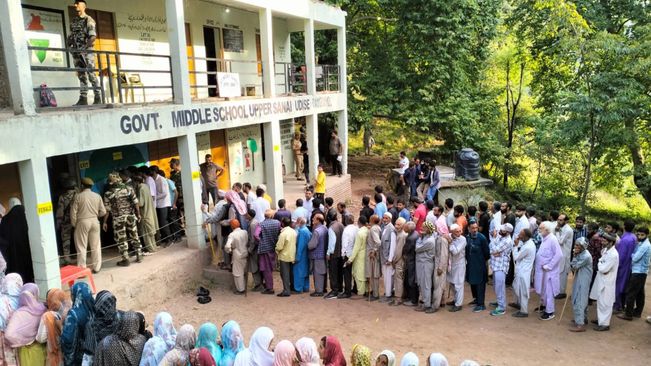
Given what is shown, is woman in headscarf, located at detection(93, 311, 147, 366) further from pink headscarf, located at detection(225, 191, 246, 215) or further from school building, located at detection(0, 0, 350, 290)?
pink headscarf, located at detection(225, 191, 246, 215)

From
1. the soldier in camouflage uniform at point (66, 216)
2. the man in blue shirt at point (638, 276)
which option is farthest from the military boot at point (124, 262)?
the man in blue shirt at point (638, 276)

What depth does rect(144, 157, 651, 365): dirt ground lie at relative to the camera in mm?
6844

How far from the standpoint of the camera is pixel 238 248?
900cm

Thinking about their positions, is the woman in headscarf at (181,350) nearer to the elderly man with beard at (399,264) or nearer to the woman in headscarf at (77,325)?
the woman in headscarf at (77,325)

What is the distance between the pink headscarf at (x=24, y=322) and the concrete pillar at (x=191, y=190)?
14.9 feet

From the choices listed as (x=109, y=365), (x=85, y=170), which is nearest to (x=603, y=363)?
(x=109, y=365)

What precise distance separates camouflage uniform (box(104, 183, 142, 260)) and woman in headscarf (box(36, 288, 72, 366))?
325 centimetres

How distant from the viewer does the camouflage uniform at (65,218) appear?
327 inches

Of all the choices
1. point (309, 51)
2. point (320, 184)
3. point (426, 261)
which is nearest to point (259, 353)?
point (426, 261)

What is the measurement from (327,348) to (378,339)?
2784 millimetres

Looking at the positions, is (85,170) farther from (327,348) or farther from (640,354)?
(640,354)

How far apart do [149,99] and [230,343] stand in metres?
8.20

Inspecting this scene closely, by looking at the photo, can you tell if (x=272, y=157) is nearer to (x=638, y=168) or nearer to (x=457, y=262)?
(x=457, y=262)

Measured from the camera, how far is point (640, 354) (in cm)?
679
